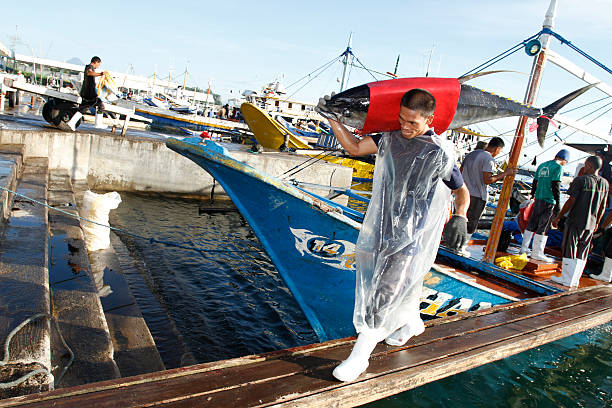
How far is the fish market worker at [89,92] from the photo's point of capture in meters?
9.64

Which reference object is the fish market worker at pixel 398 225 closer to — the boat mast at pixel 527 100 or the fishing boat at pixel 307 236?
the fishing boat at pixel 307 236

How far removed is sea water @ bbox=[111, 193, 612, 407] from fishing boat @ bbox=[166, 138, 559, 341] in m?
0.83

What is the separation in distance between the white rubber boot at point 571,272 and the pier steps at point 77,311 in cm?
623

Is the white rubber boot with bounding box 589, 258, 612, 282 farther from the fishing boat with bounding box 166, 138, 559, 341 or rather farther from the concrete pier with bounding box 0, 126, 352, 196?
the concrete pier with bounding box 0, 126, 352, 196

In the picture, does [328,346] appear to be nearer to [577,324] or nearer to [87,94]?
[577,324]

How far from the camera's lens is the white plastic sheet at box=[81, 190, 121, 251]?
6160 millimetres

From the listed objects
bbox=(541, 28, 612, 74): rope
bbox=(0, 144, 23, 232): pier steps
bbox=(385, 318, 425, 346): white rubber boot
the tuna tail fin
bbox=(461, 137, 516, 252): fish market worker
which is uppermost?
bbox=(541, 28, 612, 74): rope

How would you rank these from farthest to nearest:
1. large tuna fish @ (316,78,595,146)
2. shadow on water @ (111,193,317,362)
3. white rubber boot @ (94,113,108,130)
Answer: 1. white rubber boot @ (94,113,108,130)
2. shadow on water @ (111,193,317,362)
3. large tuna fish @ (316,78,595,146)

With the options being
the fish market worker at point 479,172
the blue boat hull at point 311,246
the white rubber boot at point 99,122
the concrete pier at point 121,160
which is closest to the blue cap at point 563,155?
the fish market worker at point 479,172

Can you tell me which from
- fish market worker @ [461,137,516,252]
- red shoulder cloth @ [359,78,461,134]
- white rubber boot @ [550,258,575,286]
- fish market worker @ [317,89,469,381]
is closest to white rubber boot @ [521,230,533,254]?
white rubber boot @ [550,258,575,286]

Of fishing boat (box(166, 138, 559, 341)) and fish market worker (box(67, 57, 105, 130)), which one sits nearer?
fishing boat (box(166, 138, 559, 341))

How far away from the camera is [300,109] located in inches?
1790

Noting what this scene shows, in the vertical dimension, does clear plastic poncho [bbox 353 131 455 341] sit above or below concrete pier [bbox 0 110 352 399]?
above

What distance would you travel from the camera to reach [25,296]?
3361 mm
